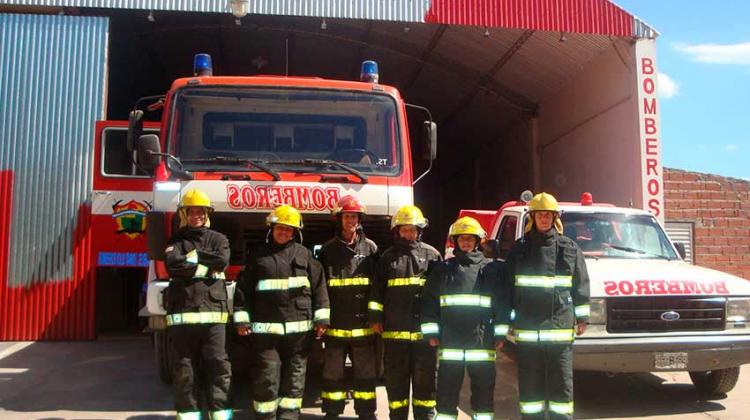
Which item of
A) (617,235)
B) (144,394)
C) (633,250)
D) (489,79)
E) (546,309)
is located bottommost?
(144,394)

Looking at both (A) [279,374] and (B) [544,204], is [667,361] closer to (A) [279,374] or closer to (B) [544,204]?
(B) [544,204]

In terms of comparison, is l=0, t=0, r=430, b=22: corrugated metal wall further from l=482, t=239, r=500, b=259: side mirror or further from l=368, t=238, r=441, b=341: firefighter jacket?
l=368, t=238, r=441, b=341: firefighter jacket

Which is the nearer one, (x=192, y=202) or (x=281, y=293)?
(x=281, y=293)

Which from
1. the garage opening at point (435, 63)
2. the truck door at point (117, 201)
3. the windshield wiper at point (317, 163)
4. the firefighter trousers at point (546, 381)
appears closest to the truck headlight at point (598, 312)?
the firefighter trousers at point (546, 381)

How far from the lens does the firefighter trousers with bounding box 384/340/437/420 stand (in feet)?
15.5

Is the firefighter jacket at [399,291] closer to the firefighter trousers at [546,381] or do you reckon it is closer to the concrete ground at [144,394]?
the firefighter trousers at [546,381]

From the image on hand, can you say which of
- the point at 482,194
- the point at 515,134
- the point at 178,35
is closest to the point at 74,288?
the point at 178,35

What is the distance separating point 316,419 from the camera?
5387mm

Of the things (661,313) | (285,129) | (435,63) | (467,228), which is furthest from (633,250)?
(435,63)

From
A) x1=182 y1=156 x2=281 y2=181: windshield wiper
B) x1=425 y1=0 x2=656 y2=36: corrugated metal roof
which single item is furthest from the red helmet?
x1=425 y1=0 x2=656 y2=36: corrugated metal roof

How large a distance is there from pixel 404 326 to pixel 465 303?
51 centimetres

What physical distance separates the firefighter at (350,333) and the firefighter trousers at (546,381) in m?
1.16

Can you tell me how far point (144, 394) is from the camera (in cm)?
621

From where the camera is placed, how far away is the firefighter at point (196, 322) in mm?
4586
